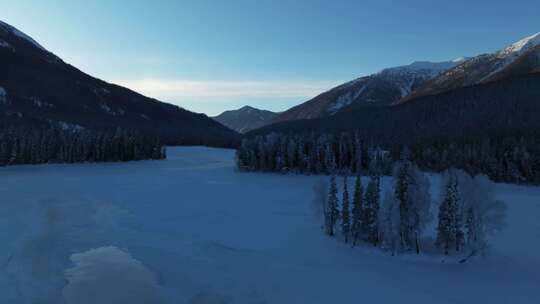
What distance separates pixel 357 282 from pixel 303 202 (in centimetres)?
3647

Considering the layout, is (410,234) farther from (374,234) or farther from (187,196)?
(187,196)

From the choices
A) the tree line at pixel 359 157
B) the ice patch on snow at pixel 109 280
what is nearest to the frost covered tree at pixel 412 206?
the ice patch on snow at pixel 109 280

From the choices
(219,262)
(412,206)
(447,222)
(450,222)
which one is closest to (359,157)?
(412,206)

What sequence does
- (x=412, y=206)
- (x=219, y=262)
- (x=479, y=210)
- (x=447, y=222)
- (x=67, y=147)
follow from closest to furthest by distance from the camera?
1. (x=219, y=262)
2. (x=447, y=222)
3. (x=479, y=210)
4. (x=412, y=206)
5. (x=67, y=147)

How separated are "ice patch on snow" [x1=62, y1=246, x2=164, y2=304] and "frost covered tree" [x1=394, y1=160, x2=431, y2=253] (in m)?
25.4

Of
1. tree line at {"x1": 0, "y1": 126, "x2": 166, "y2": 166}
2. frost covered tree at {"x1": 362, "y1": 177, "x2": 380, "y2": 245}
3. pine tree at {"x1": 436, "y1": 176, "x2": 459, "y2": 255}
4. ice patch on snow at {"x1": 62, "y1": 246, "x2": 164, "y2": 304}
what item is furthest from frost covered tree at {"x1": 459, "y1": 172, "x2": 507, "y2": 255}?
tree line at {"x1": 0, "y1": 126, "x2": 166, "y2": 166}

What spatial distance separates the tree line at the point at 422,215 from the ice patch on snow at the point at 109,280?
21.8 meters

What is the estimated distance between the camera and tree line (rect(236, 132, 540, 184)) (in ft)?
348

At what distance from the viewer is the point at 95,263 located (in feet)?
106

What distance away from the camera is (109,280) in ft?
94.2

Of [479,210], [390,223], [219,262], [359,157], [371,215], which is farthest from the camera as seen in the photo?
[359,157]

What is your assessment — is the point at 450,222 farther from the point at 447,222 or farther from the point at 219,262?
the point at 219,262

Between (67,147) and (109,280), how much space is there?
12826 cm

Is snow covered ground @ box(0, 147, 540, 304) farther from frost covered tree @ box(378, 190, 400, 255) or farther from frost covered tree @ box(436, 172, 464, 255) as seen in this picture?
frost covered tree @ box(436, 172, 464, 255)
